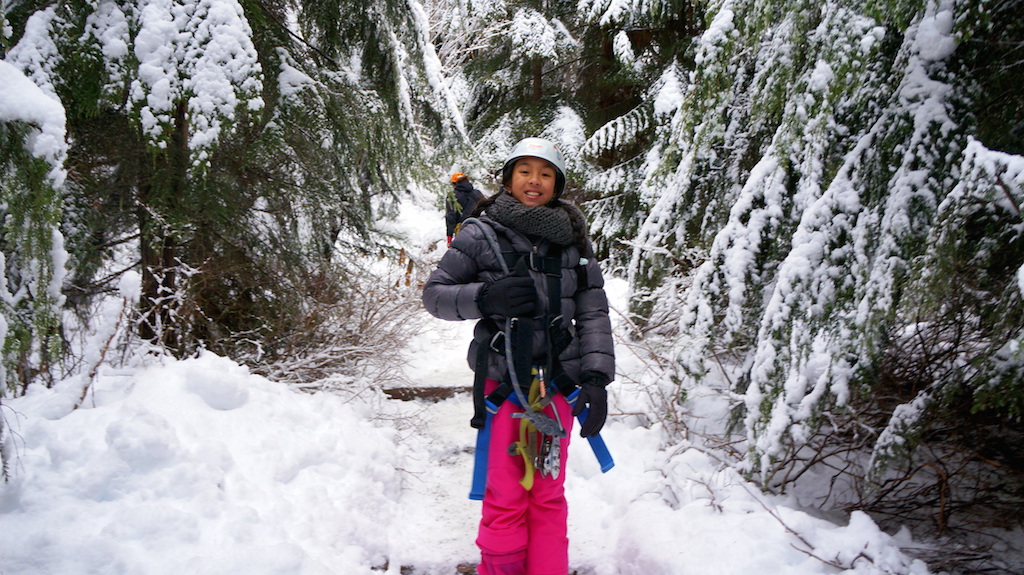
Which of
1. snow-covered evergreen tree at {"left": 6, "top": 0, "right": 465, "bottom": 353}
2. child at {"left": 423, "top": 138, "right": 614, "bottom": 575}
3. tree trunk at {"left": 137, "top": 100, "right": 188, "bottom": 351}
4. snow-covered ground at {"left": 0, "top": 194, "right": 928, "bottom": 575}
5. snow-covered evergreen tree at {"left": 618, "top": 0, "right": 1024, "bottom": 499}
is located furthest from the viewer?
tree trunk at {"left": 137, "top": 100, "right": 188, "bottom": 351}

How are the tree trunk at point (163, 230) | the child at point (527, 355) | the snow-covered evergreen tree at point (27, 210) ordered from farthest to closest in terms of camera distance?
the tree trunk at point (163, 230)
the child at point (527, 355)
the snow-covered evergreen tree at point (27, 210)

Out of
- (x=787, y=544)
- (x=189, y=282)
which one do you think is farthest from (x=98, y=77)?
(x=787, y=544)

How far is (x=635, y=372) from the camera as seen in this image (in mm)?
4840

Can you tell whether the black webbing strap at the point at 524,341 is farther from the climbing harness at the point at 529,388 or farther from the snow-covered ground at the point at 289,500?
the snow-covered ground at the point at 289,500

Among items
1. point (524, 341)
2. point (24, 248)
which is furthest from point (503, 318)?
point (24, 248)

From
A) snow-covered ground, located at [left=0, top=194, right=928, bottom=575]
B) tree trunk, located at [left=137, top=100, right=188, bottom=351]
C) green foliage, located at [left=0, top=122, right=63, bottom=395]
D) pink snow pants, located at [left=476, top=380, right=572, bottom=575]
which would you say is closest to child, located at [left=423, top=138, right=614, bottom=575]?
pink snow pants, located at [left=476, top=380, right=572, bottom=575]

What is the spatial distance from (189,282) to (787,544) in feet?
10.9

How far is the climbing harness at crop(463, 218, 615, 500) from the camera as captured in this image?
2.23 m

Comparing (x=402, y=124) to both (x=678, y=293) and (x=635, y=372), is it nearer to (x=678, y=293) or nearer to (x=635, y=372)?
(x=678, y=293)

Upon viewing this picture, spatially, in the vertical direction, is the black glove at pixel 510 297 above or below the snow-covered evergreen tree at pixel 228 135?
below

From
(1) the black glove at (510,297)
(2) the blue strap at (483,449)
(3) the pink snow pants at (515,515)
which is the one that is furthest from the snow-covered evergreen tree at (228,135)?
(3) the pink snow pants at (515,515)

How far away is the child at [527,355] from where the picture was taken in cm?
225

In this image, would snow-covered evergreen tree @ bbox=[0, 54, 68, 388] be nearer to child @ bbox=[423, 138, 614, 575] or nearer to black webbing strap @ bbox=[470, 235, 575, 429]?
child @ bbox=[423, 138, 614, 575]

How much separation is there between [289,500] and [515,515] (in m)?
1.08
